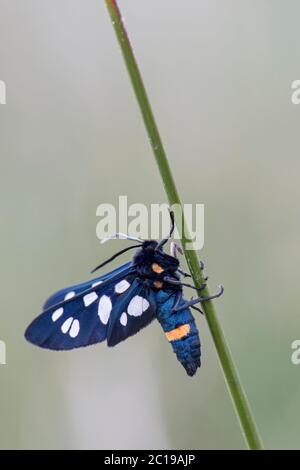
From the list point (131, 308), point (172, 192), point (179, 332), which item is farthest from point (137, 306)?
point (172, 192)

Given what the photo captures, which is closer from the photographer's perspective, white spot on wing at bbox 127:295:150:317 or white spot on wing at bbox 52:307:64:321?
white spot on wing at bbox 52:307:64:321

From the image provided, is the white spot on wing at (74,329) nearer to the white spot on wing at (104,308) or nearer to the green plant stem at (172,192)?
the white spot on wing at (104,308)

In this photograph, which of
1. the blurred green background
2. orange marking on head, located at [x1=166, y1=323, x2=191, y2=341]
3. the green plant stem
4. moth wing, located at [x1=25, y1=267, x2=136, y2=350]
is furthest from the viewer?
the blurred green background

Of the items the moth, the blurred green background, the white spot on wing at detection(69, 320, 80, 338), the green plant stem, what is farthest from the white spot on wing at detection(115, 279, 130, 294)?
the blurred green background

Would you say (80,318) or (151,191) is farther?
(151,191)

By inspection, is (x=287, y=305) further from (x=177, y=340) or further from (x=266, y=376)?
(x=177, y=340)

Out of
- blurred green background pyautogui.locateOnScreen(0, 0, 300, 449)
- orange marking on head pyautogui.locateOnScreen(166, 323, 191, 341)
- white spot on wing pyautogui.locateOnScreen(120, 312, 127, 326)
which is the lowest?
orange marking on head pyautogui.locateOnScreen(166, 323, 191, 341)

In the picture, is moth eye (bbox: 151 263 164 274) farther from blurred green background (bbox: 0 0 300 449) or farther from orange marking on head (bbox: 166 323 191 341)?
blurred green background (bbox: 0 0 300 449)

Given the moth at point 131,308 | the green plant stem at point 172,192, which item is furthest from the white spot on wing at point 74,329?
the green plant stem at point 172,192

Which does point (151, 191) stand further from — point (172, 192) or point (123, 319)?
point (172, 192)
